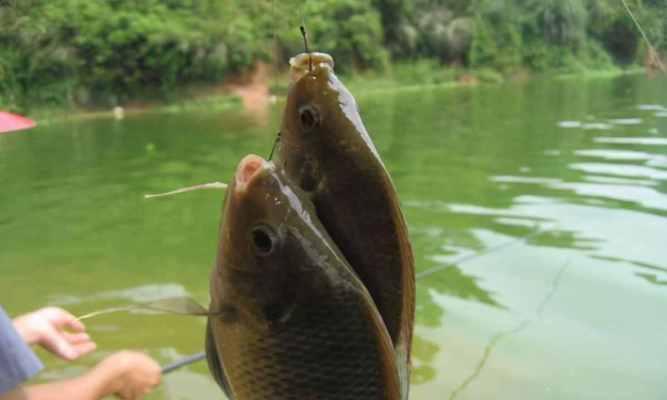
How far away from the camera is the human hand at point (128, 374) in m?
1.70

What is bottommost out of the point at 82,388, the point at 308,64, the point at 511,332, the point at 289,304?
the point at 511,332

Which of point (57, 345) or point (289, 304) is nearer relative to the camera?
point (289, 304)

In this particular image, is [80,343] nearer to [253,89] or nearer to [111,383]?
[111,383]

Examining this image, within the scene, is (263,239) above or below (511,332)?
above

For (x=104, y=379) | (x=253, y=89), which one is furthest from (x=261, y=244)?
(x=253, y=89)

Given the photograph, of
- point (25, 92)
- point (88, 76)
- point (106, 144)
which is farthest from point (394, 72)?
point (106, 144)

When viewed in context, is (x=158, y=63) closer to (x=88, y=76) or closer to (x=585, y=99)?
(x=88, y=76)

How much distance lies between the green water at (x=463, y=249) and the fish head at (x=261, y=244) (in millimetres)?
540

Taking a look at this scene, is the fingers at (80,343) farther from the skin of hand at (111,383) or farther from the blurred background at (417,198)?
the blurred background at (417,198)

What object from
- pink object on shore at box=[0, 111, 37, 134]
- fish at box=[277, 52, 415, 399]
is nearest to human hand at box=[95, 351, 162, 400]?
pink object on shore at box=[0, 111, 37, 134]

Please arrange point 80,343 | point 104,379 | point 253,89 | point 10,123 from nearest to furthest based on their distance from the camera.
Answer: point 10,123 → point 104,379 → point 80,343 → point 253,89

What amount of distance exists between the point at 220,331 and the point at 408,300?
29 cm

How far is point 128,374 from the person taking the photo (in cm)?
173

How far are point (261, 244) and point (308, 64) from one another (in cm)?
30
